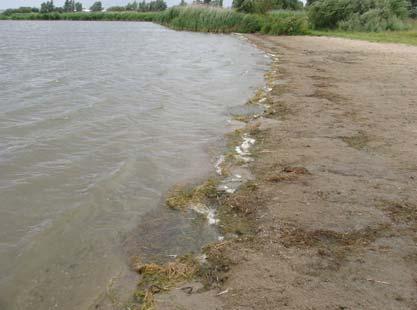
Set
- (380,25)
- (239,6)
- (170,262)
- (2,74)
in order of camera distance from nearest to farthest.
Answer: (170,262), (2,74), (380,25), (239,6)

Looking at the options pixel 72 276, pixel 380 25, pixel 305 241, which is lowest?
pixel 72 276

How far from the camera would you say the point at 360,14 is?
36156mm

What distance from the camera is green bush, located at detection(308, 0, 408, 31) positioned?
33562 mm

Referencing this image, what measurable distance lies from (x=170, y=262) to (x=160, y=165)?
9.72 ft

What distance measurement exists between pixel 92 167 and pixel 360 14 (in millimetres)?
34156

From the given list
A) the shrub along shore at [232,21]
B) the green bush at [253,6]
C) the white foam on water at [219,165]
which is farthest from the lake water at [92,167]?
the green bush at [253,6]

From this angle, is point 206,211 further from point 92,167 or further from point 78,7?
point 78,7

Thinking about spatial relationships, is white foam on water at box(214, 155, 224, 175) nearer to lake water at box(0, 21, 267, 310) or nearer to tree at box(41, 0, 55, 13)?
lake water at box(0, 21, 267, 310)

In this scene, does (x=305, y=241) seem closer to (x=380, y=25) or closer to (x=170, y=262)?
(x=170, y=262)

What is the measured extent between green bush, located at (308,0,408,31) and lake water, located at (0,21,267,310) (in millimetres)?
21907

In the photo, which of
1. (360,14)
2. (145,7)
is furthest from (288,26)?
(145,7)

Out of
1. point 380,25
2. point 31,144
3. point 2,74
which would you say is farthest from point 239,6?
point 31,144

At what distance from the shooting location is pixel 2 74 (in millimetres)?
15211

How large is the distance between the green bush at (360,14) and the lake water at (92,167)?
2191 centimetres
